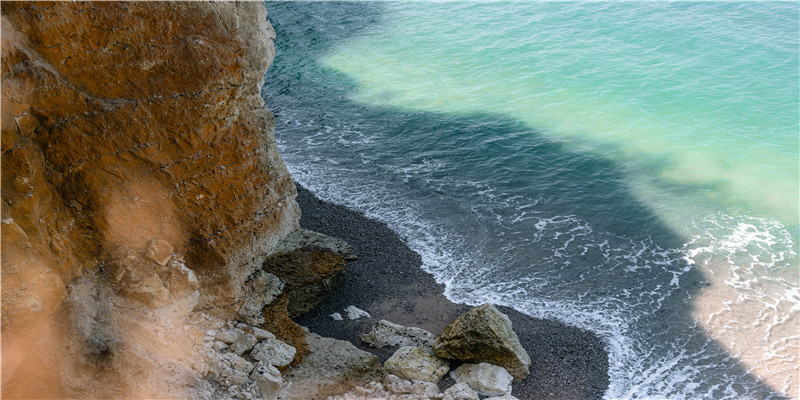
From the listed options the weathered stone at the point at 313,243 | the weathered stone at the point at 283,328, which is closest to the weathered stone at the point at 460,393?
the weathered stone at the point at 283,328

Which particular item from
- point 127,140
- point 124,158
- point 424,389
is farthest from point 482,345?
point 127,140

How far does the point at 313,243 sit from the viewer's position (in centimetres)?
1557

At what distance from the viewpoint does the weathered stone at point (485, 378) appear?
12.9m

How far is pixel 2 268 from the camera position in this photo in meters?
7.91

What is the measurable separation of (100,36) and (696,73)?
30338mm

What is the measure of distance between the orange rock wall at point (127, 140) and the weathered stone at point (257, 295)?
1.44 feet

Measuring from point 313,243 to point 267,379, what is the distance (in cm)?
551

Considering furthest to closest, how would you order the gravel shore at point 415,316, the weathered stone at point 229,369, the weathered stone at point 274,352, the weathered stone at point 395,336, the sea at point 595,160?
the sea at point 595,160 → the weathered stone at point 395,336 → the gravel shore at point 415,316 → the weathered stone at point 274,352 → the weathered stone at point 229,369

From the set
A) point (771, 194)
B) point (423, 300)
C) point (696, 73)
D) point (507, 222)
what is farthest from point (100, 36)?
point (696, 73)

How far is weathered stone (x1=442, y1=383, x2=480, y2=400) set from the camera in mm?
12023

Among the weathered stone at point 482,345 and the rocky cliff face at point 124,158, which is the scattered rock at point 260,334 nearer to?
the rocky cliff face at point 124,158

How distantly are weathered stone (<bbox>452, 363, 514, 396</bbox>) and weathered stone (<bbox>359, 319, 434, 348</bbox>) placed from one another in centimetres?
131

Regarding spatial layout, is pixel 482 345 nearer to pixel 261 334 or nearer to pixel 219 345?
pixel 261 334

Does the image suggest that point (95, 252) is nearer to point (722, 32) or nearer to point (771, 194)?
point (771, 194)
